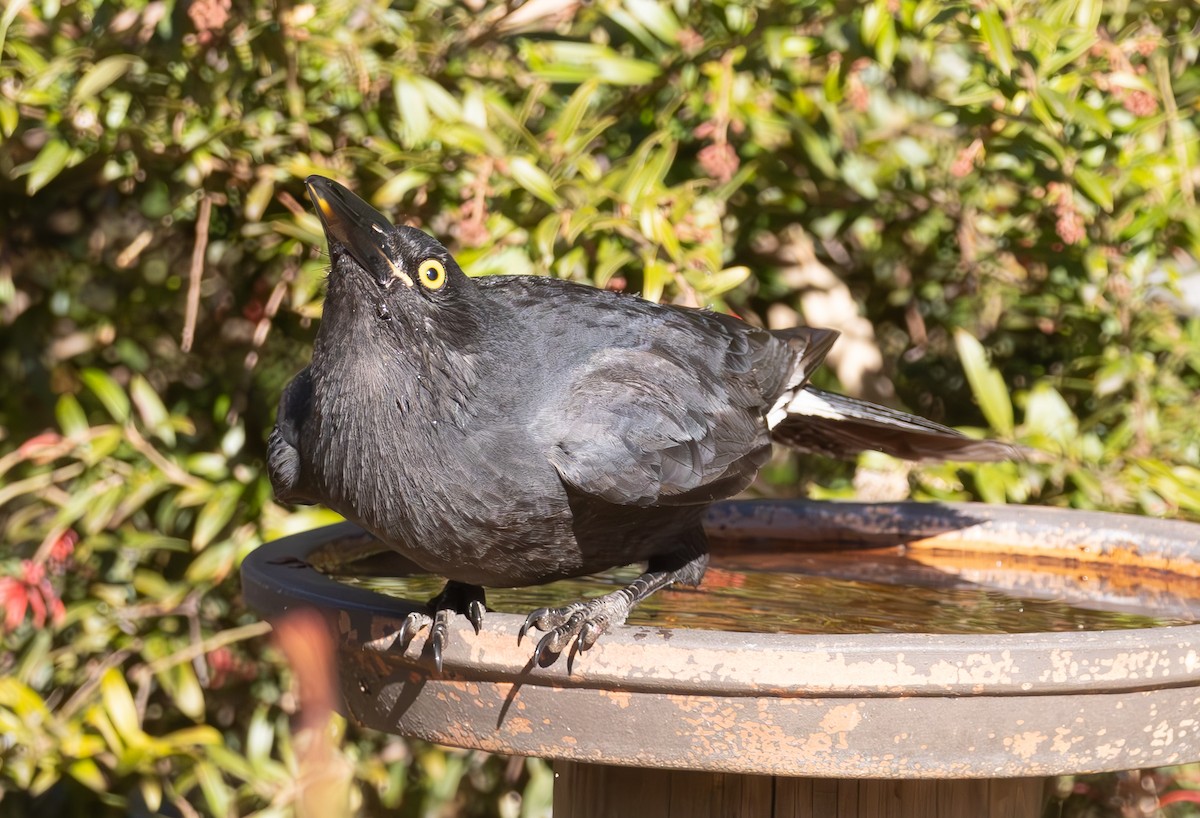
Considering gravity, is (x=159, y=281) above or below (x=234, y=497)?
above

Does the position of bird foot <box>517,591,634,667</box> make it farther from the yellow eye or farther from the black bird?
the yellow eye

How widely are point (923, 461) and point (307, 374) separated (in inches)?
66.4

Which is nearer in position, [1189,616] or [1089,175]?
[1189,616]

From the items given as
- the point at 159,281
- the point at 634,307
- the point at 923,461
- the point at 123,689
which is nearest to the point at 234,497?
the point at 123,689

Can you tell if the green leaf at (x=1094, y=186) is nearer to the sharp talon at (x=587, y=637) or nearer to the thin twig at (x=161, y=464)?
the sharp talon at (x=587, y=637)

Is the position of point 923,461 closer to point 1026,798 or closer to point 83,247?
point 1026,798

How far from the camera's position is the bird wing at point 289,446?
272cm

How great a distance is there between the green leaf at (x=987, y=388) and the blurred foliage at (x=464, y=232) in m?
0.01

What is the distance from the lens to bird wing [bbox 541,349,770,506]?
8.25 ft

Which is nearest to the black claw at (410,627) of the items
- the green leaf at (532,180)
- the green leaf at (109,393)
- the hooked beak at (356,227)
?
the hooked beak at (356,227)

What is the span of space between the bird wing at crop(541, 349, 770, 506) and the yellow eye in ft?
1.05


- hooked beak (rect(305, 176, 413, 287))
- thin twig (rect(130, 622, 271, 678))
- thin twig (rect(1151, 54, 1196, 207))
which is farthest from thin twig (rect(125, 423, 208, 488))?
thin twig (rect(1151, 54, 1196, 207))

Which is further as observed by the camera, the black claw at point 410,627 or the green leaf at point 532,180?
the green leaf at point 532,180

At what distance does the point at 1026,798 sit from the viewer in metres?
2.60
